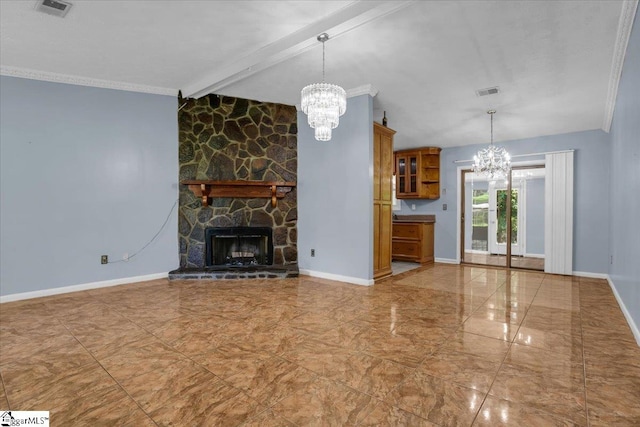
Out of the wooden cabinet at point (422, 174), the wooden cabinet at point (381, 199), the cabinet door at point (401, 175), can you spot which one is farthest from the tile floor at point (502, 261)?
the wooden cabinet at point (381, 199)

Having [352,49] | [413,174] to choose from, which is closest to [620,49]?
[352,49]

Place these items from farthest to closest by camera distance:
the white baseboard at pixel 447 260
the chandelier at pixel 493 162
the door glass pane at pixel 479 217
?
the door glass pane at pixel 479 217, the white baseboard at pixel 447 260, the chandelier at pixel 493 162

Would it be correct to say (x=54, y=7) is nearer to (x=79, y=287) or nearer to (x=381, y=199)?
(x=79, y=287)

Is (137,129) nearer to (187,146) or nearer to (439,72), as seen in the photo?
(187,146)

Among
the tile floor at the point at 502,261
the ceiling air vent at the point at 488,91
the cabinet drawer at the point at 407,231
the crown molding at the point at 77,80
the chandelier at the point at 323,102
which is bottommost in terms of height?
the tile floor at the point at 502,261

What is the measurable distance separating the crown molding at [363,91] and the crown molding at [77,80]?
2.59 metres

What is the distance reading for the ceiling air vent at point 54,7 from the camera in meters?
2.56

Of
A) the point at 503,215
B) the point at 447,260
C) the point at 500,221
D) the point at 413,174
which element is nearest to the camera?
the point at 447,260

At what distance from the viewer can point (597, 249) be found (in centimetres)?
521

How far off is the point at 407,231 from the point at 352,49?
4237 mm

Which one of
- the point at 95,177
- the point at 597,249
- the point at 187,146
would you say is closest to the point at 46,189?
the point at 95,177

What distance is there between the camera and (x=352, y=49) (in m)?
3.15

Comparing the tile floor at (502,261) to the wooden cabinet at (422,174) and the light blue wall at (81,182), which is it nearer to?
the wooden cabinet at (422,174)

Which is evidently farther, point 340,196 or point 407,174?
point 407,174
